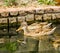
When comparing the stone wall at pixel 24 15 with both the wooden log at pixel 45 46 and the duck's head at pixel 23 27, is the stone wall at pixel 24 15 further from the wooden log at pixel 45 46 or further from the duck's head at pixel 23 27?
the wooden log at pixel 45 46

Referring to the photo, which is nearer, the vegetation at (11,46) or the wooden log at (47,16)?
the vegetation at (11,46)

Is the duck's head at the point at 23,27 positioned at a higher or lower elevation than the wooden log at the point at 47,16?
lower

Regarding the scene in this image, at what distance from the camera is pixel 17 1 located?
32.5 ft

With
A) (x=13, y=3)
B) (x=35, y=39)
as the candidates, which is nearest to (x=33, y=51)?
(x=35, y=39)

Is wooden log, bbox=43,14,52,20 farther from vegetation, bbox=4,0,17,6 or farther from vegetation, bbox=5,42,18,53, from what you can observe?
vegetation, bbox=5,42,18,53

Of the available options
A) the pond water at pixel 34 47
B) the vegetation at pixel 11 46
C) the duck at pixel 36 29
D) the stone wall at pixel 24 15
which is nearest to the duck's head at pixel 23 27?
the duck at pixel 36 29

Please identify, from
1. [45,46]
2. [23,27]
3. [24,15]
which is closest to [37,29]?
[23,27]

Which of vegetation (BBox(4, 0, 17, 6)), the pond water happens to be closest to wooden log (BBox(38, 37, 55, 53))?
the pond water

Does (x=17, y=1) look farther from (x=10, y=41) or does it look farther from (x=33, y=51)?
(x=33, y=51)

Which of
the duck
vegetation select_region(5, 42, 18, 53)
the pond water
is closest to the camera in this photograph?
the pond water

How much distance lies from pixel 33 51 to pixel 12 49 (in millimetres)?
489

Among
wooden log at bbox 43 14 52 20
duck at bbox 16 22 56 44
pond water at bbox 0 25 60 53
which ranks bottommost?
pond water at bbox 0 25 60 53

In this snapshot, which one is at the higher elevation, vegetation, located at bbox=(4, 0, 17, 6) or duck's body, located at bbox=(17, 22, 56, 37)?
vegetation, located at bbox=(4, 0, 17, 6)

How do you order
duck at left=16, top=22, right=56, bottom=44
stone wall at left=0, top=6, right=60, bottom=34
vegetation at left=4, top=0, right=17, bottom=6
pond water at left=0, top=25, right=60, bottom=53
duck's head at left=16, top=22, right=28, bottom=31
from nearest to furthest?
pond water at left=0, top=25, right=60, bottom=53 → duck at left=16, top=22, right=56, bottom=44 → duck's head at left=16, top=22, right=28, bottom=31 → stone wall at left=0, top=6, right=60, bottom=34 → vegetation at left=4, top=0, right=17, bottom=6
